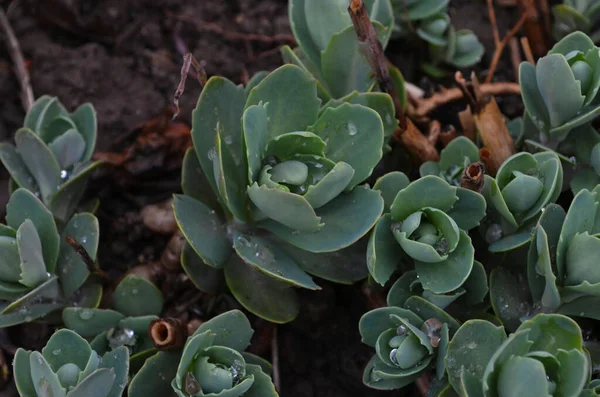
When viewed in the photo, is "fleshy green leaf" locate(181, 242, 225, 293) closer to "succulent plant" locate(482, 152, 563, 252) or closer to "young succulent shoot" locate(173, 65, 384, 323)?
"young succulent shoot" locate(173, 65, 384, 323)

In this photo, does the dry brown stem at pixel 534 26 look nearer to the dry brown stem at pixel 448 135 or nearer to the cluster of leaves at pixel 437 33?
the cluster of leaves at pixel 437 33

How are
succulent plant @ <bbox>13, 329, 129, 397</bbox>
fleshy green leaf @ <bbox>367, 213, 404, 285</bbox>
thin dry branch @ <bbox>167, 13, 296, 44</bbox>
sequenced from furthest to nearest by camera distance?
thin dry branch @ <bbox>167, 13, 296, 44</bbox> → fleshy green leaf @ <bbox>367, 213, 404, 285</bbox> → succulent plant @ <bbox>13, 329, 129, 397</bbox>

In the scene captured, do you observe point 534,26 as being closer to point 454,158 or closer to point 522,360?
point 454,158

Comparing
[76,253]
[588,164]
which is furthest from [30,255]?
[588,164]

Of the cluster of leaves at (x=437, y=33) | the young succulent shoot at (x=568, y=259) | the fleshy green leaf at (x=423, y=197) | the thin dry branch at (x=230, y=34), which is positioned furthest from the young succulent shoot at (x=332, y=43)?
the young succulent shoot at (x=568, y=259)

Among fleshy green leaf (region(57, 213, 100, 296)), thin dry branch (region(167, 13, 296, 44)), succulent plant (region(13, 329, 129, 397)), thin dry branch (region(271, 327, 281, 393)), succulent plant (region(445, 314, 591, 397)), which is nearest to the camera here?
succulent plant (region(445, 314, 591, 397))

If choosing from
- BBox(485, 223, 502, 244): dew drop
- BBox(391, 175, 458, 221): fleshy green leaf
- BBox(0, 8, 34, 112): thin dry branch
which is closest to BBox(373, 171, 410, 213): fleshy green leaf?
BBox(391, 175, 458, 221): fleshy green leaf

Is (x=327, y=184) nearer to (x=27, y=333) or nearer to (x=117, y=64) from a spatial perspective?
(x=27, y=333)
